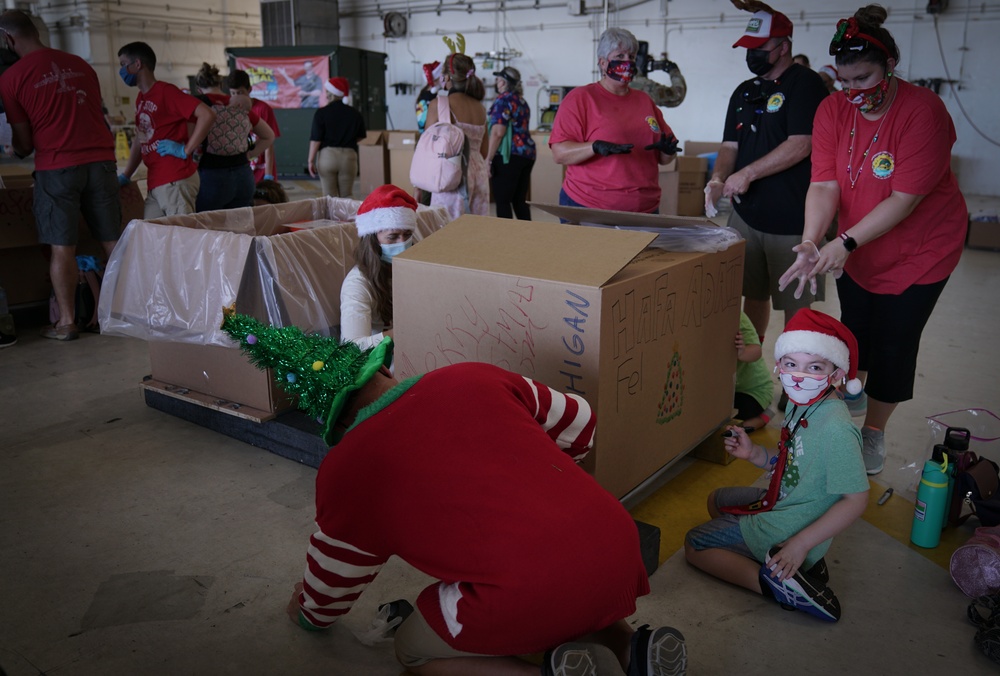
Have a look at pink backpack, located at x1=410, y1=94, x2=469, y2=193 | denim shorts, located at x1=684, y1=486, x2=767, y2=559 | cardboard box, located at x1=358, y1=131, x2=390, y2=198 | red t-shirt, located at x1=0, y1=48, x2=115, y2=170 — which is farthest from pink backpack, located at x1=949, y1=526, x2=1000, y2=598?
cardboard box, located at x1=358, y1=131, x2=390, y2=198

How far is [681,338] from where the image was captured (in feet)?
7.23

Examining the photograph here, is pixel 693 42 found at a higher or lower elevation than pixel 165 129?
higher

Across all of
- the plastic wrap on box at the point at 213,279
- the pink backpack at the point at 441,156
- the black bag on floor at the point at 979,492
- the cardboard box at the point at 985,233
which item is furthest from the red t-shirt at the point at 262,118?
the cardboard box at the point at 985,233

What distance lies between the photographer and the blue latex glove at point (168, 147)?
13.9 ft

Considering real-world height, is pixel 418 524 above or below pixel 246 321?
below

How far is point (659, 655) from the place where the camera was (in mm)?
1366

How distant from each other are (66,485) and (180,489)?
0.36 metres

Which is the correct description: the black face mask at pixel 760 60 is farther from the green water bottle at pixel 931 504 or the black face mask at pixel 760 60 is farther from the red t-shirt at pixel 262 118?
the red t-shirt at pixel 262 118

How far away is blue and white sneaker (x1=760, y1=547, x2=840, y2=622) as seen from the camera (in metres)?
1.81

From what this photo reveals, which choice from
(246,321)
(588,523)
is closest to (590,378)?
(588,523)

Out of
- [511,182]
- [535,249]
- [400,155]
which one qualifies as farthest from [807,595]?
[400,155]

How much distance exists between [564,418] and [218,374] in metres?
1.68

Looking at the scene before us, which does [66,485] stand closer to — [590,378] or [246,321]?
[246,321]

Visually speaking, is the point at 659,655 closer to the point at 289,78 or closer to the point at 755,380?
the point at 755,380
